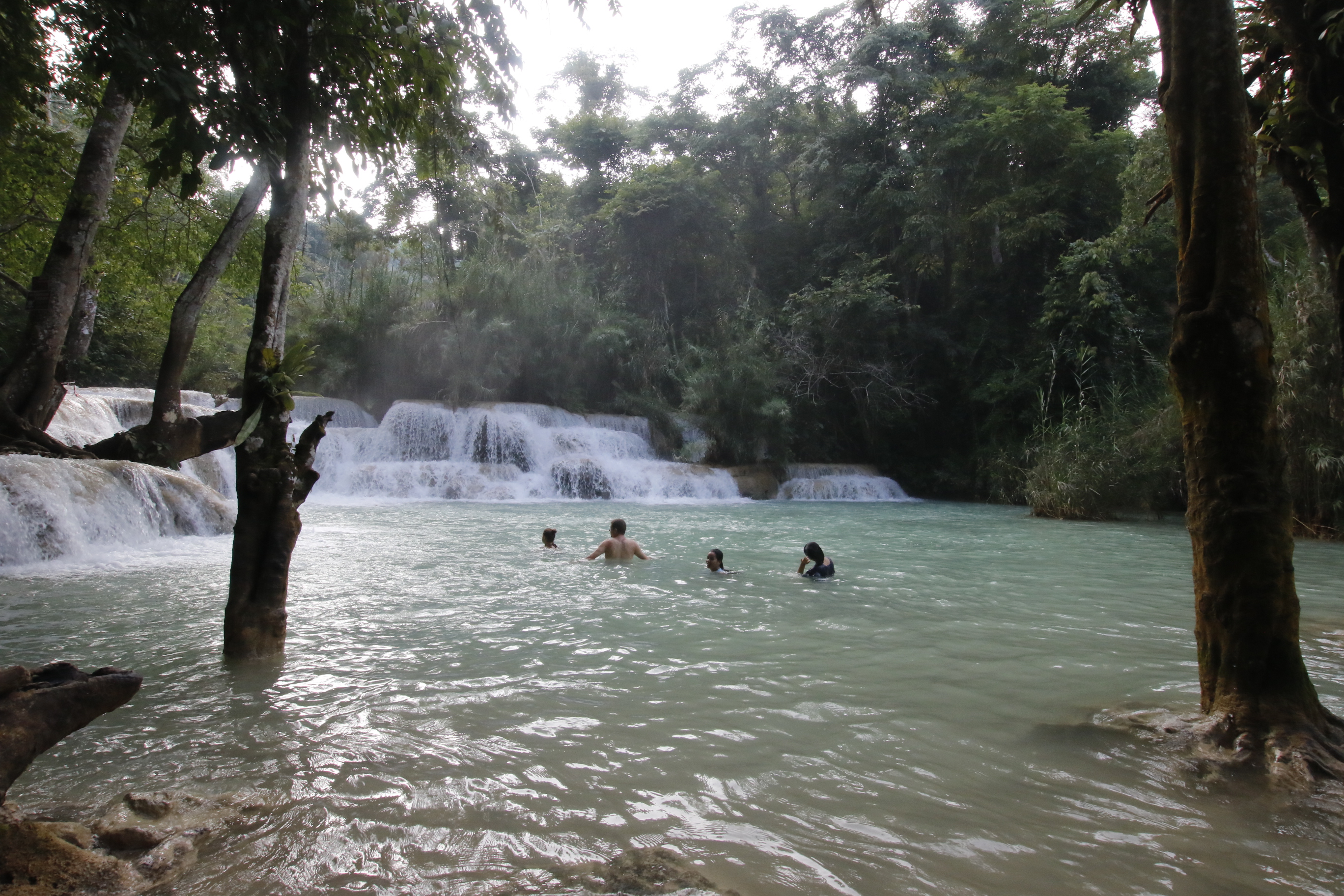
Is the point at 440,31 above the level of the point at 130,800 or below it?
above

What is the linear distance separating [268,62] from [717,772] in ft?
14.4

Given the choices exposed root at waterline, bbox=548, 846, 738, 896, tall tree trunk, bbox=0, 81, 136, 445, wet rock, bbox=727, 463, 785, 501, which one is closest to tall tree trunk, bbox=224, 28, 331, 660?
exposed root at waterline, bbox=548, 846, 738, 896

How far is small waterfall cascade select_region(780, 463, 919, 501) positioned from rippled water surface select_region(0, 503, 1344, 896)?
14.4 meters

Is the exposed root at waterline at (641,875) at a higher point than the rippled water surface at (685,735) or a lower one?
lower

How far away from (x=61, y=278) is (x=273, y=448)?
21.3 ft

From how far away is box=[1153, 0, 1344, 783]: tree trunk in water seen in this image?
264 cm

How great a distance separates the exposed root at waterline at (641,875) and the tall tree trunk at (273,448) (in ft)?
7.91

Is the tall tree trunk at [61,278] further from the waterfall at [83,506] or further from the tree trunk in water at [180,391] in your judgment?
the tree trunk in water at [180,391]

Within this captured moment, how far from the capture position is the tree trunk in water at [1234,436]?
2643 mm

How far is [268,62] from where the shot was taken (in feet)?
13.6

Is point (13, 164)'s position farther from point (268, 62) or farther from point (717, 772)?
point (717, 772)

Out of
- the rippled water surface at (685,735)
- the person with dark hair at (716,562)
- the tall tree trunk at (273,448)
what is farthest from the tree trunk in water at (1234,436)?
the person with dark hair at (716,562)

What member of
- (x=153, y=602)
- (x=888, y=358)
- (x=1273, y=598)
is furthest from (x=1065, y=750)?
(x=888, y=358)

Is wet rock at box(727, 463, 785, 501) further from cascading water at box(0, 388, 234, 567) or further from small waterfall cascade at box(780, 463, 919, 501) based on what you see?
cascading water at box(0, 388, 234, 567)
